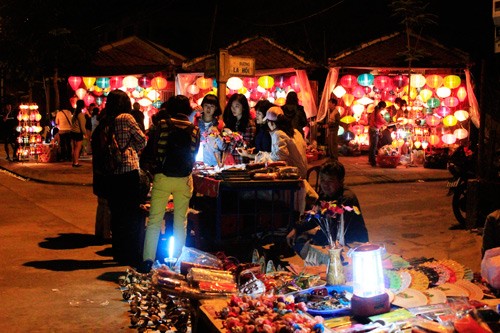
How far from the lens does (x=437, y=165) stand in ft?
62.8

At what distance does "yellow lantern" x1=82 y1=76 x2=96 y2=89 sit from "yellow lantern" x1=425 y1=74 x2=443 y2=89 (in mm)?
12391

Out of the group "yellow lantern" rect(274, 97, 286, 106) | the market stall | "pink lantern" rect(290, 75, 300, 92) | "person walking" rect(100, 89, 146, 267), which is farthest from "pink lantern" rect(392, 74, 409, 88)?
"person walking" rect(100, 89, 146, 267)

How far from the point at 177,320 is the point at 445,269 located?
259 centimetres

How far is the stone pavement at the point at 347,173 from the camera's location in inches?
640

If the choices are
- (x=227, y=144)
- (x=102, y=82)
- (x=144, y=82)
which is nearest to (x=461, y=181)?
(x=227, y=144)

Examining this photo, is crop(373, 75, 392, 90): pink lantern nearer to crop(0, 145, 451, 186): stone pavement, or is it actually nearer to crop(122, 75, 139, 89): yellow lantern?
crop(0, 145, 451, 186): stone pavement

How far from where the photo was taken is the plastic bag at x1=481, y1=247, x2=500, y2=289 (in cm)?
511

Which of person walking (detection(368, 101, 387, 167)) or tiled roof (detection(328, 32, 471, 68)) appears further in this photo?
tiled roof (detection(328, 32, 471, 68))

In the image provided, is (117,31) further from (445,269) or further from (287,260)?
(445,269)

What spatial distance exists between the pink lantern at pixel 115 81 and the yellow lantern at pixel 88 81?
651mm

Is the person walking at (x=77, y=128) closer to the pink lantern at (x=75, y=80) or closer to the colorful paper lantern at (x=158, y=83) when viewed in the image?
the colorful paper lantern at (x=158, y=83)

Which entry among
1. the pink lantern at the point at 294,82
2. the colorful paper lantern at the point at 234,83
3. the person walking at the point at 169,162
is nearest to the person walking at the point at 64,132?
the colorful paper lantern at the point at 234,83

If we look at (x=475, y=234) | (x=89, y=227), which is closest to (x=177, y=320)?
(x=89, y=227)

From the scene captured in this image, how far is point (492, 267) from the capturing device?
16.9 ft
